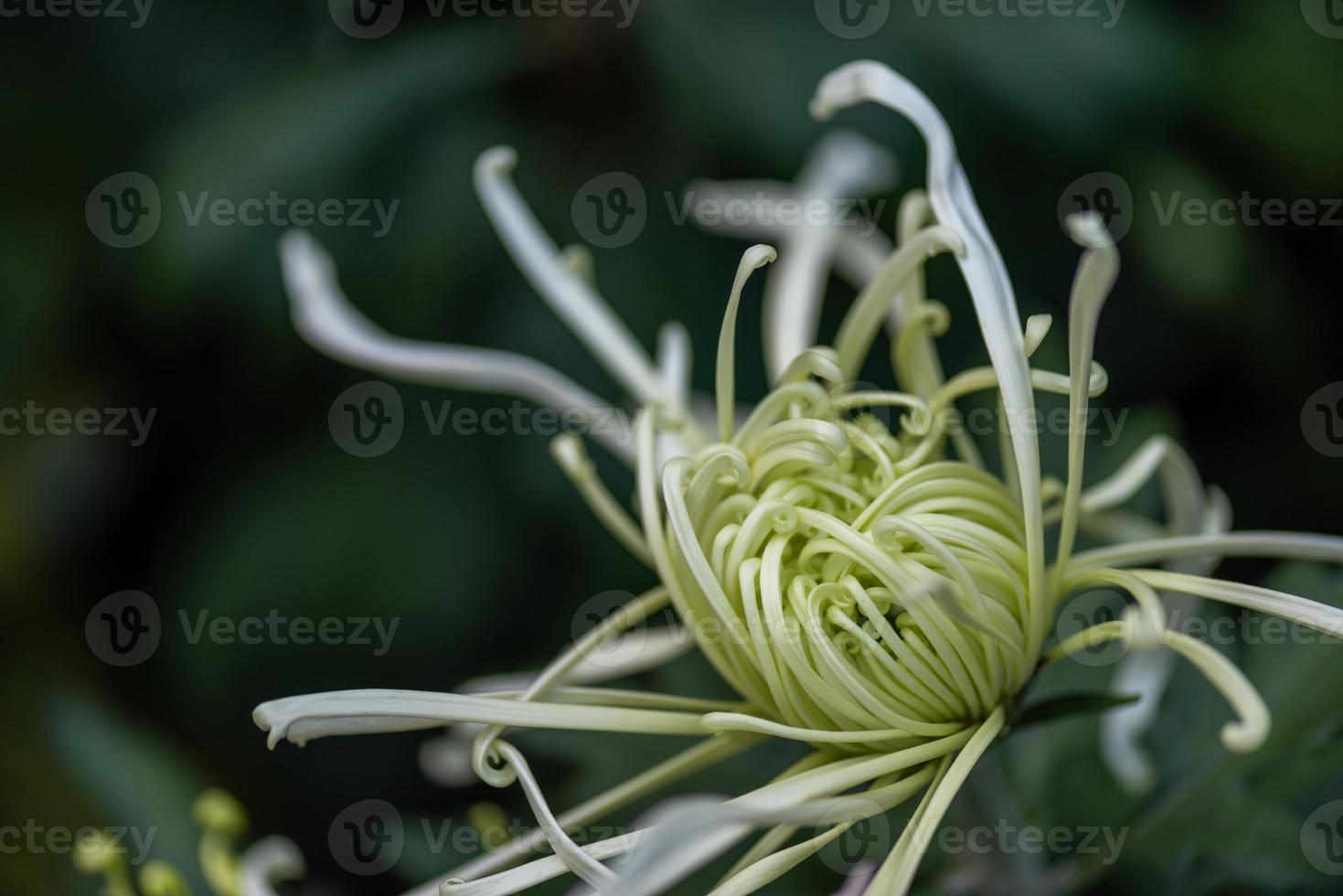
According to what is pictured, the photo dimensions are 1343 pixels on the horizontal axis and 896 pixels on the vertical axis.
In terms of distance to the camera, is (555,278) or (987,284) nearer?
(987,284)

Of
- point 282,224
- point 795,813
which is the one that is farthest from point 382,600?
point 795,813

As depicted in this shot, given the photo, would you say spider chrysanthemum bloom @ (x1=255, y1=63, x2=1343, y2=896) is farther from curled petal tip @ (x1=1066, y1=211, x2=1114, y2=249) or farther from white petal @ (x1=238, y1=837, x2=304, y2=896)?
white petal @ (x1=238, y1=837, x2=304, y2=896)

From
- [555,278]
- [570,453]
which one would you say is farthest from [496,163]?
[570,453]

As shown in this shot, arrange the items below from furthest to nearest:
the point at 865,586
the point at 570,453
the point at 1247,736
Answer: the point at 570,453 → the point at 865,586 → the point at 1247,736

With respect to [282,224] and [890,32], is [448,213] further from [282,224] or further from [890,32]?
[890,32]

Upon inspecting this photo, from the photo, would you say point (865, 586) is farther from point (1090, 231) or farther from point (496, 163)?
point (496, 163)

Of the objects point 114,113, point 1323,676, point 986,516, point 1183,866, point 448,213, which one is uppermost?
point 114,113

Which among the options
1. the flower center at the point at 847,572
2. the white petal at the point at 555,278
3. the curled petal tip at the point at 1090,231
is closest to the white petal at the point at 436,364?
the white petal at the point at 555,278

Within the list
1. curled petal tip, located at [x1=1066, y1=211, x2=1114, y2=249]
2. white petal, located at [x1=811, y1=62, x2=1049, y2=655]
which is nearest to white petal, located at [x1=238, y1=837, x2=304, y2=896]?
white petal, located at [x1=811, y1=62, x2=1049, y2=655]
